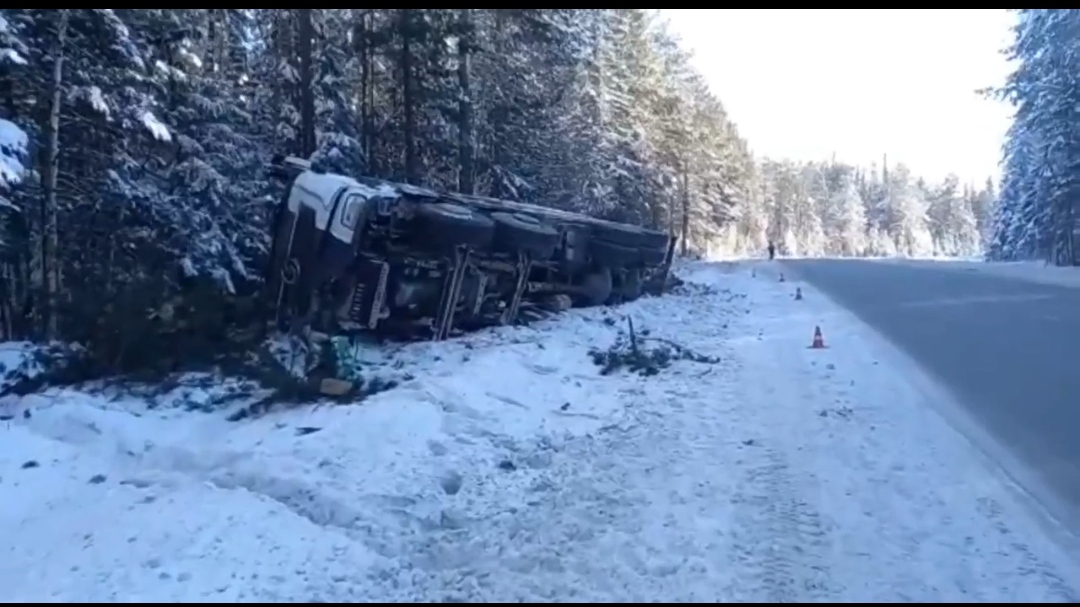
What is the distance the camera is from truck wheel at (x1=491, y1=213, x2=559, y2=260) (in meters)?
12.9

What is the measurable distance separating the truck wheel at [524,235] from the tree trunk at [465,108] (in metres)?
6.77

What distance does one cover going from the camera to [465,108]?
800 inches

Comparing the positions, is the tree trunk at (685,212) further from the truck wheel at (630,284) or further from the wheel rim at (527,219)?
the wheel rim at (527,219)

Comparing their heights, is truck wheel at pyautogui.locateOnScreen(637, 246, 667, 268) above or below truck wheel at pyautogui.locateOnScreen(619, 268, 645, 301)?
above

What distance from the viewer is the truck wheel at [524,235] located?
1295 centimetres

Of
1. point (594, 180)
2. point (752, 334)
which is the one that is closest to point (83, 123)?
point (752, 334)

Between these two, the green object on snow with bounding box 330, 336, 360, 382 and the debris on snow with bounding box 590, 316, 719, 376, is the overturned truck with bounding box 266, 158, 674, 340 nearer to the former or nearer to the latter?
the debris on snow with bounding box 590, 316, 719, 376

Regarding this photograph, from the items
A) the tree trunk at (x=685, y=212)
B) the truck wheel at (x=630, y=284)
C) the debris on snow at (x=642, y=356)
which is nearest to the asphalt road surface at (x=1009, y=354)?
the debris on snow at (x=642, y=356)

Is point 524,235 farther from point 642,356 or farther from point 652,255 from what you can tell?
point 652,255

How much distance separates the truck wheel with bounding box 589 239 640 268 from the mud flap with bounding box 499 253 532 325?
2.83 meters

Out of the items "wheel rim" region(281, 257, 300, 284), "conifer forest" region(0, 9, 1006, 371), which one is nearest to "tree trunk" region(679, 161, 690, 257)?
"conifer forest" region(0, 9, 1006, 371)

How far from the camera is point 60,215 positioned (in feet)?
54.1

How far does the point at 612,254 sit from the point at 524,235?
400 centimetres

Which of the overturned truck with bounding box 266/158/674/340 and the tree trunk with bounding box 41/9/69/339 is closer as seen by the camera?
the overturned truck with bounding box 266/158/674/340
